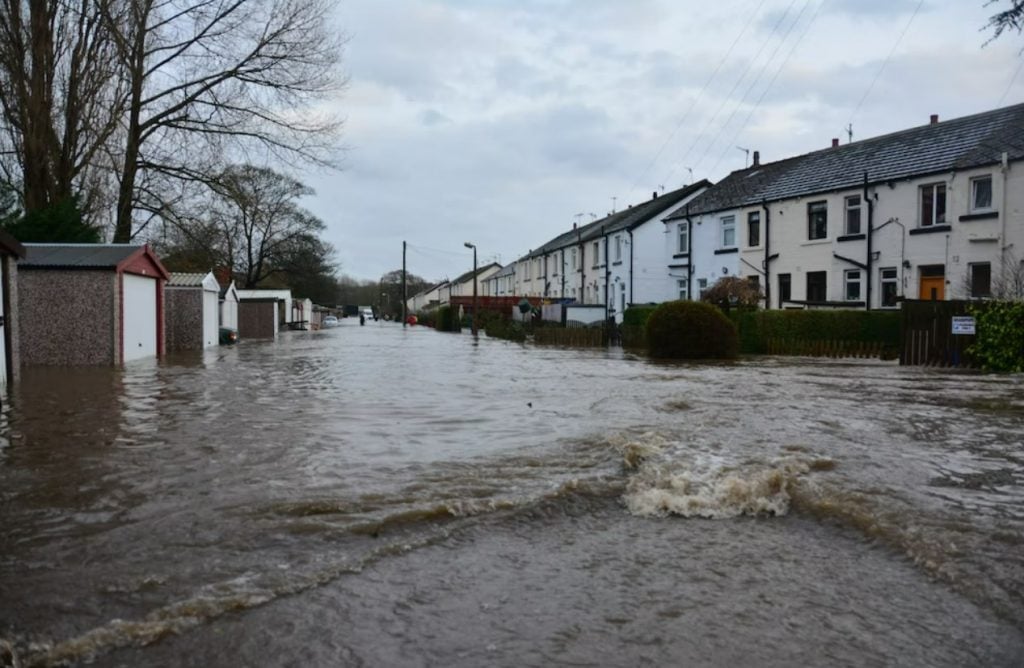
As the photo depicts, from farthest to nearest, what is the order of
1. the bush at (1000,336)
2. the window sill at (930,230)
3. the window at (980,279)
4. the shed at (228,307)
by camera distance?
the shed at (228,307), the window sill at (930,230), the window at (980,279), the bush at (1000,336)

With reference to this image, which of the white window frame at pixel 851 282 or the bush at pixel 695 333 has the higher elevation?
the white window frame at pixel 851 282

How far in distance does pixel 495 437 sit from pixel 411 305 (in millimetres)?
156026

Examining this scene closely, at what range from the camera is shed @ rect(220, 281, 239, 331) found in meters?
37.9

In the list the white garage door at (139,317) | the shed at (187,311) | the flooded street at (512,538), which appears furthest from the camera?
the shed at (187,311)

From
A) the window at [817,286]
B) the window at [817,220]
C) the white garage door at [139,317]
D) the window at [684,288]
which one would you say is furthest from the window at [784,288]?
the white garage door at [139,317]

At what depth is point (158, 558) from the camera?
4.71 metres

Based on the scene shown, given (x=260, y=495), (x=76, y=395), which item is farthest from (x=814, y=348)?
(x=260, y=495)

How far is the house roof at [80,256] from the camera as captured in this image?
19406 mm

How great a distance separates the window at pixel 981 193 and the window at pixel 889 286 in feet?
11.1

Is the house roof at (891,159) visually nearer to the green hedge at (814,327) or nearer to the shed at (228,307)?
the green hedge at (814,327)

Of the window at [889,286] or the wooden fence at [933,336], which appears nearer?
the wooden fence at [933,336]

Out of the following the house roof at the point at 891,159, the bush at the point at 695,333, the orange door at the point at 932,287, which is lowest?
the bush at the point at 695,333

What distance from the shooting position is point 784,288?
33.2 metres

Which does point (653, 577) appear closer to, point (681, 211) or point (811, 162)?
point (811, 162)
